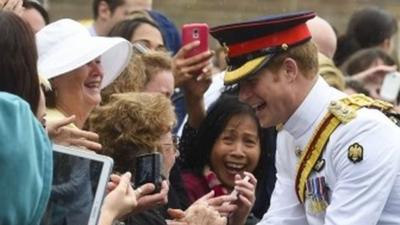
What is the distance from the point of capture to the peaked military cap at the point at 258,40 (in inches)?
233

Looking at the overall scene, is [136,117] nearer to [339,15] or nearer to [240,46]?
[240,46]

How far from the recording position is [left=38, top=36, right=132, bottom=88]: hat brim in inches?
230

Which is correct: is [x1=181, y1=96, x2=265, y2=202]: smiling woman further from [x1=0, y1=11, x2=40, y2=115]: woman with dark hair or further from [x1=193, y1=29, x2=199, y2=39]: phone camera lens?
[x1=0, y1=11, x2=40, y2=115]: woman with dark hair

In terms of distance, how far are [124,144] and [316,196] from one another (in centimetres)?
74

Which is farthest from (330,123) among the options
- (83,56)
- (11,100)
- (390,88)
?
(390,88)

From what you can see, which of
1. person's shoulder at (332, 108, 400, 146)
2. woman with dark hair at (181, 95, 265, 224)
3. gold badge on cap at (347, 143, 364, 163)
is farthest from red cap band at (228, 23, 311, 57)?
woman with dark hair at (181, 95, 265, 224)

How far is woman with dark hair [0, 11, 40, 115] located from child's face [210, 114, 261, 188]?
2.87m

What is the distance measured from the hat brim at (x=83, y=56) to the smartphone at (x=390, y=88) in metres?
3.63

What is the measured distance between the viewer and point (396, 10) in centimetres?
1955

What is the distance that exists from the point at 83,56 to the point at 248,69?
63 cm

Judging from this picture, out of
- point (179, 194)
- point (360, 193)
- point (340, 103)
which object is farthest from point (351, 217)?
point (179, 194)

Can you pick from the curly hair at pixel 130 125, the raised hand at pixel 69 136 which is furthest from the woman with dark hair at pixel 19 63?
the curly hair at pixel 130 125

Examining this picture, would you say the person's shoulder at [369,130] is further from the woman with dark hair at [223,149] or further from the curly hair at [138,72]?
the woman with dark hair at [223,149]

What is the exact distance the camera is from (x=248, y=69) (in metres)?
5.90
